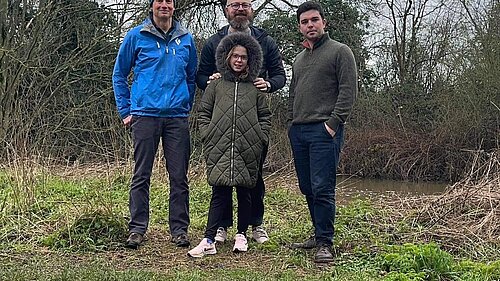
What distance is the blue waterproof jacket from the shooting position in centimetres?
488

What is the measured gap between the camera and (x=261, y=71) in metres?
5.07

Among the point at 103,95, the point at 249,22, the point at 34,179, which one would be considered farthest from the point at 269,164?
the point at 249,22

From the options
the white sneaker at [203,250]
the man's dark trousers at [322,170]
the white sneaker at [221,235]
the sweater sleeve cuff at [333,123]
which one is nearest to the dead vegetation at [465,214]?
the man's dark trousers at [322,170]

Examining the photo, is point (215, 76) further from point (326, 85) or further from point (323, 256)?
point (323, 256)

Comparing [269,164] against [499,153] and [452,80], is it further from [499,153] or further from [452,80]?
[452,80]

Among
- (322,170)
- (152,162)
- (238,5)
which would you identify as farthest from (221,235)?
(238,5)

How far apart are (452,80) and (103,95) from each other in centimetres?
1078

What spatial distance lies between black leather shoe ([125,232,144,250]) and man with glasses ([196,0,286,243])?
63 centimetres

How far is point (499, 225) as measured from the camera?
5676 mm

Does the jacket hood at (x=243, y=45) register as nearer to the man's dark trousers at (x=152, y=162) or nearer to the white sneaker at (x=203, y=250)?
the man's dark trousers at (x=152, y=162)

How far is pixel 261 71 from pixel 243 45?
1.26ft

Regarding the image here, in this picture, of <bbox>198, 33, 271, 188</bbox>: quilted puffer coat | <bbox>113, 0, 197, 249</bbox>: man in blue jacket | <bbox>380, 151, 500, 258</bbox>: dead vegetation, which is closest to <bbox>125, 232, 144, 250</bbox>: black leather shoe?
<bbox>113, 0, 197, 249</bbox>: man in blue jacket

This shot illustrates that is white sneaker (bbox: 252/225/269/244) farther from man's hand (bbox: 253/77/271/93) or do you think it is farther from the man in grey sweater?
man's hand (bbox: 253/77/271/93)

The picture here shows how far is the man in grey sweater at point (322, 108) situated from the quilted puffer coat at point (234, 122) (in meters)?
0.34
